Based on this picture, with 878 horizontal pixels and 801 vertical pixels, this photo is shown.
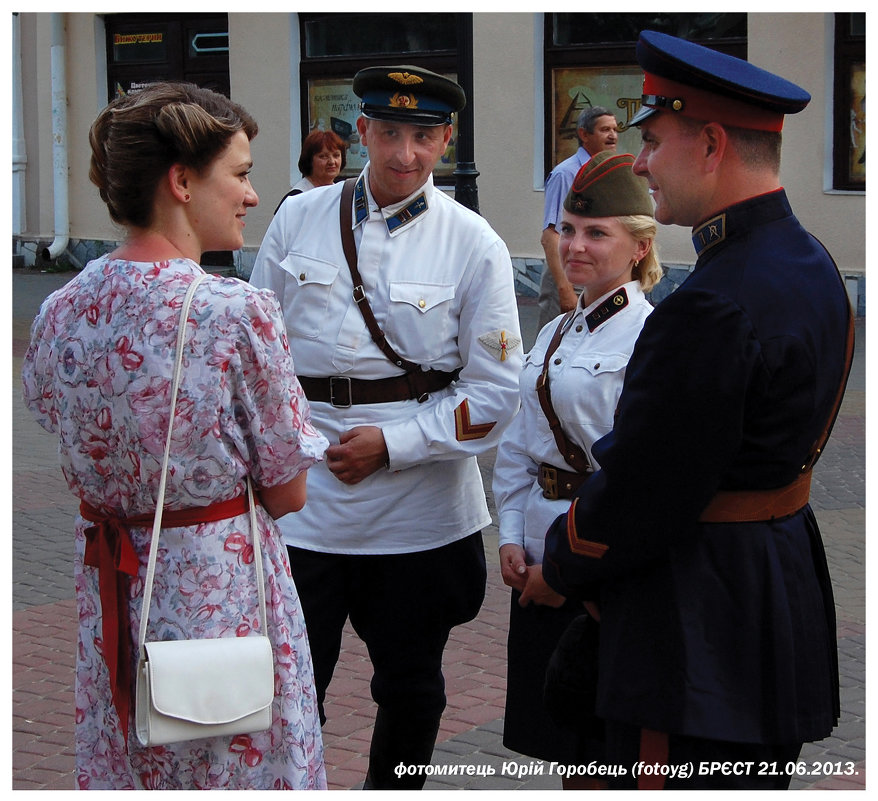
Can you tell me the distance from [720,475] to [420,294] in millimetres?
1428

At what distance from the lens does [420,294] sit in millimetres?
3561

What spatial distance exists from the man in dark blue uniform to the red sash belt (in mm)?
749

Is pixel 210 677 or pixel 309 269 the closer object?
pixel 210 677

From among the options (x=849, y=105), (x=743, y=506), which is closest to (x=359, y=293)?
(x=743, y=506)

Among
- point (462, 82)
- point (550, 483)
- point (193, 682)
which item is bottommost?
point (193, 682)

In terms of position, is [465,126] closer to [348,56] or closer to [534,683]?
[348,56]

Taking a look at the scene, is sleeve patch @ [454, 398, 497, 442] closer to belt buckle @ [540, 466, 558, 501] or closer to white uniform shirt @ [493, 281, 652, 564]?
white uniform shirt @ [493, 281, 652, 564]

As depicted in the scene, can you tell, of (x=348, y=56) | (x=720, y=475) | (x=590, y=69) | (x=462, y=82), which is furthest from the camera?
(x=348, y=56)

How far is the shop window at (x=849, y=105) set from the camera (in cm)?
1323

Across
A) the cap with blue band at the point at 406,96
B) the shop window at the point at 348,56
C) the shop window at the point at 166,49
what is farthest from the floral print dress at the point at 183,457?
the shop window at the point at 166,49

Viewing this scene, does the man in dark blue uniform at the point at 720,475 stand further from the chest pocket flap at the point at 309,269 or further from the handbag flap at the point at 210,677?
the chest pocket flap at the point at 309,269

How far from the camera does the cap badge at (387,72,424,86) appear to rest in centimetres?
360
